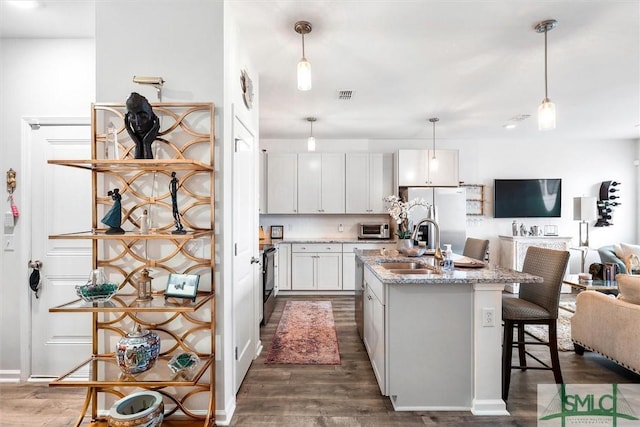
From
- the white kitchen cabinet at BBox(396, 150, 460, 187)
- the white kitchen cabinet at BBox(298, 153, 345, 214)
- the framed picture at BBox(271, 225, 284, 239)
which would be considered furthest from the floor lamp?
the framed picture at BBox(271, 225, 284, 239)

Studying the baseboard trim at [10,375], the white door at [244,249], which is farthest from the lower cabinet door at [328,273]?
the baseboard trim at [10,375]

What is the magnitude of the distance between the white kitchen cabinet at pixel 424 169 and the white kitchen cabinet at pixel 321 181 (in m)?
1.02

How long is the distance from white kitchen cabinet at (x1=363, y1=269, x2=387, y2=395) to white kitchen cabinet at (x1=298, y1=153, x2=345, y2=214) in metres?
2.71

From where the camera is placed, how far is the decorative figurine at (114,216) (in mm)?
1803

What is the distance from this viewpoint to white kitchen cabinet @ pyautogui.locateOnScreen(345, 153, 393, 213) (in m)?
5.46

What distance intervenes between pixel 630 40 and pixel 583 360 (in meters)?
2.75

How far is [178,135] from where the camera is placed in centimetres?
199

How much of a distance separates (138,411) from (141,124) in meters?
1.60

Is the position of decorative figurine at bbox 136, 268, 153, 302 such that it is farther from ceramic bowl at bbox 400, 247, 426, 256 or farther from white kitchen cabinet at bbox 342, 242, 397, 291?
white kitchen cabinet at bbox 342, 242, 397, 291

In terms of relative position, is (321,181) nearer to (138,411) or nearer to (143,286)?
(143,286)

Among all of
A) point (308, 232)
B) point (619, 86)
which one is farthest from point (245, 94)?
point (619, 86)

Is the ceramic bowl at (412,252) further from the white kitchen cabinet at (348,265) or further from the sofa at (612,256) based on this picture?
the sofa at (612,256)

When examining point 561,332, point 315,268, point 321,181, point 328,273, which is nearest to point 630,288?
point 561,332

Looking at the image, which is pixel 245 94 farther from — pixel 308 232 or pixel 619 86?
pixel 619 86
